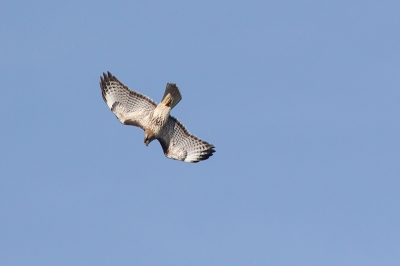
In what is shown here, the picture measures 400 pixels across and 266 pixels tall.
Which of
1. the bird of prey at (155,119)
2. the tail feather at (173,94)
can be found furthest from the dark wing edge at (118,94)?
the tail feather at (173,94)

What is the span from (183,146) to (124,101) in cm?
199

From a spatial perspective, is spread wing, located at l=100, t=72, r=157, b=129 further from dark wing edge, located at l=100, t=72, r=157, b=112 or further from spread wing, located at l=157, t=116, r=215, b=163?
spread wing, located at l=157, t=116, r=215, b=163

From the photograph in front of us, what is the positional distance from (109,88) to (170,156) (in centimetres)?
245

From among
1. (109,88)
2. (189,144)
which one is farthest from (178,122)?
(109,88)

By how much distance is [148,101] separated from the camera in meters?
16.8

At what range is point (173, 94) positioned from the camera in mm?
16234

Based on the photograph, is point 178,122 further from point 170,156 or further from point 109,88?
point 109,88

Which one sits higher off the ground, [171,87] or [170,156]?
[171,87]

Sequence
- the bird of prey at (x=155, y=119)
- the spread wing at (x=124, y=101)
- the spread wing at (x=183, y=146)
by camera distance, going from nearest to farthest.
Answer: the bird of prey at (x=155, y=119) < the spread wing at (x=124, y=101) < the spread wing at (x=183, y=146)

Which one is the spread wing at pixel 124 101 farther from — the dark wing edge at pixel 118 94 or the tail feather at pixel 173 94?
the tail feather at pixel 173 94

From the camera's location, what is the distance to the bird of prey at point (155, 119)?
1648 centimetres

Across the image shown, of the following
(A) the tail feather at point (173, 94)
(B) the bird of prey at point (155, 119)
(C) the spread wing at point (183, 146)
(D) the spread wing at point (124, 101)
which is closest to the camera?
(A) the tail feather at point (173, 94)

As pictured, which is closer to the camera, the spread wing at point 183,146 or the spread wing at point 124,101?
the spread wing at point 124,101

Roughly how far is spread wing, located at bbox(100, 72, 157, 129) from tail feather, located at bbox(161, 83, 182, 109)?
0.62m
